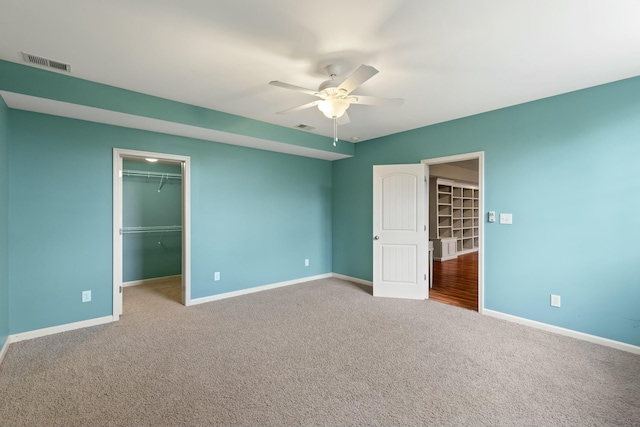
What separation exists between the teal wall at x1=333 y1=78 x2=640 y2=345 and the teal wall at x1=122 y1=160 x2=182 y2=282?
4977 mm

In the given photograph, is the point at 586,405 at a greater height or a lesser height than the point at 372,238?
lesser

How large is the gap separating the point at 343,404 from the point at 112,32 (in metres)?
3.03

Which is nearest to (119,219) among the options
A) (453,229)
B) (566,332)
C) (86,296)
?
(86,296)

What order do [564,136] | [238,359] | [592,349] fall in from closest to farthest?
[238,359] < [592,349] < [564,136]

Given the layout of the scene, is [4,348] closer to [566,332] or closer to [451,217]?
[566,332]

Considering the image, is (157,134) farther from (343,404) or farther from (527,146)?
(527,146)

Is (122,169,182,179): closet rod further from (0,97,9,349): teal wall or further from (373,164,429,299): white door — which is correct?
(373,164,429,299): white door

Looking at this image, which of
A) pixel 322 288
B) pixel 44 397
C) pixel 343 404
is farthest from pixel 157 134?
pixel 343 404

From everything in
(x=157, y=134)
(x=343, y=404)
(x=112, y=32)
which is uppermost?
(x=112, y=32)

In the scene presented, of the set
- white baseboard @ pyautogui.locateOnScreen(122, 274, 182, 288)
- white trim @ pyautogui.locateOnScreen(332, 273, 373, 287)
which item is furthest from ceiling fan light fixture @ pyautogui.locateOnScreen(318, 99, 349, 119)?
white baseboard @ pyautogui.locateOnScreen(122, 274, 182, 288)

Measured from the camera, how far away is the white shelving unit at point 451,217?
7910 millimetres

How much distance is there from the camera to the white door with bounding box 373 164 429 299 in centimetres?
440

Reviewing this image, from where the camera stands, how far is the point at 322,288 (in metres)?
4.96

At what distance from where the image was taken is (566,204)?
3125mm
